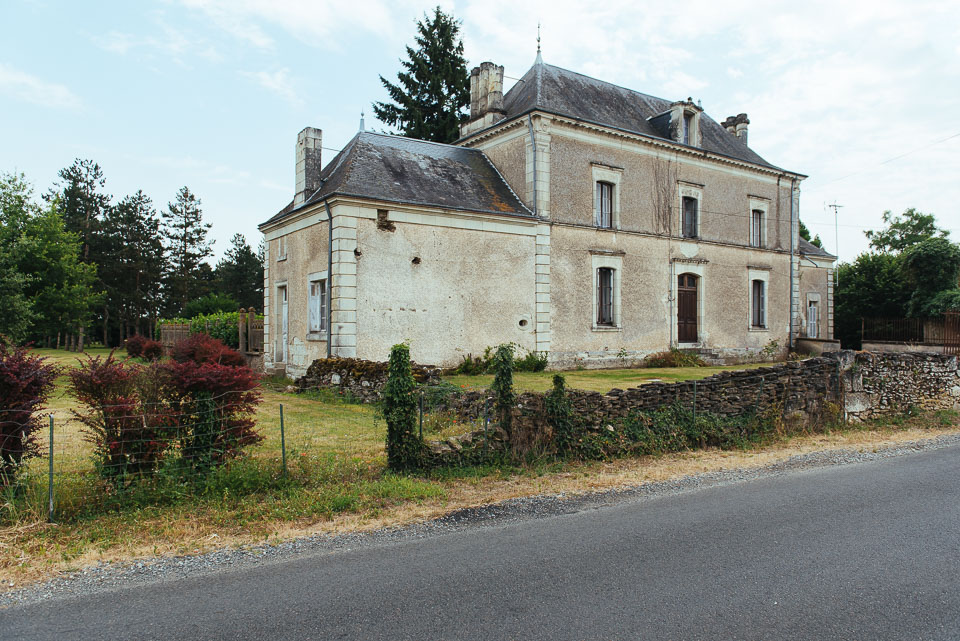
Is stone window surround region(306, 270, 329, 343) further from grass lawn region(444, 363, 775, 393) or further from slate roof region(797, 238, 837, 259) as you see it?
slate roof region(797, 238, 837, 259)

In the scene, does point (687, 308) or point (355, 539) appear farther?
point (687, 308)

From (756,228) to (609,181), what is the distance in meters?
8.57

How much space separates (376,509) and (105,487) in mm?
2603

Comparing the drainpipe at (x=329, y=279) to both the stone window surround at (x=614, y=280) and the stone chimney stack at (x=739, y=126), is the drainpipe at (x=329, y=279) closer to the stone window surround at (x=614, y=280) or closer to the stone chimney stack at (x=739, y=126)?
the stone window surround at (x=614, y=280)

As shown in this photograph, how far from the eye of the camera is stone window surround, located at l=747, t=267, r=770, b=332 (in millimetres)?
25297

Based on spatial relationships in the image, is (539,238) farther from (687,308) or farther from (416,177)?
(687,308)

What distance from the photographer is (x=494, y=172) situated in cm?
2052

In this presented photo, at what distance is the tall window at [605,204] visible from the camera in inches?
826

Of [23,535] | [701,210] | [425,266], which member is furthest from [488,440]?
[701,210]

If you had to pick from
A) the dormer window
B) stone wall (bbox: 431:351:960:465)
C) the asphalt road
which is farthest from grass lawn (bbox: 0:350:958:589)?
the dormer window

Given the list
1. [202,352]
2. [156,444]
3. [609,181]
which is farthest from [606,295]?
[156,444]

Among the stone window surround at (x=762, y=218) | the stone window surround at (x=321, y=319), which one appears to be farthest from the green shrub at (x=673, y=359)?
the stone window surround at (x=321, y=319)

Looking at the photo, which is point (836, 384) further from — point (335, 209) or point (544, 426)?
point (335, 209)

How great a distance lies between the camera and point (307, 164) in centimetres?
1888
